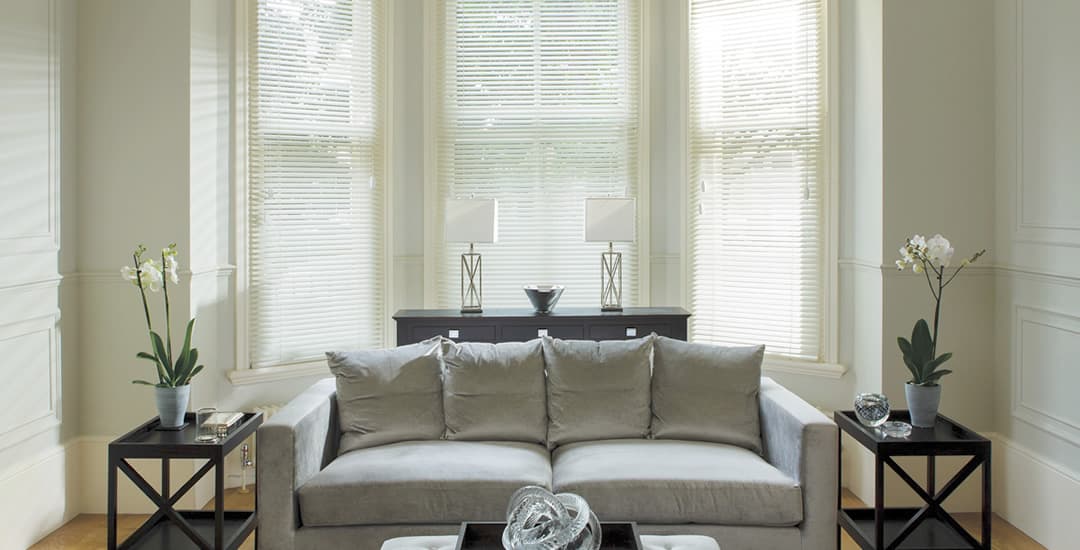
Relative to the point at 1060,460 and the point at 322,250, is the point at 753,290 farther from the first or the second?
the point at 322,250

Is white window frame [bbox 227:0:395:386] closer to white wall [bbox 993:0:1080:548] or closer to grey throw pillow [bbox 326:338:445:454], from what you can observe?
grey throw pillow [bbox 326:338:445:454]

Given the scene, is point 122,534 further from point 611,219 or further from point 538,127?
point 538,127

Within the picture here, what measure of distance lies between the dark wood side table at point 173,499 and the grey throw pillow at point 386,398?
1.58 ft

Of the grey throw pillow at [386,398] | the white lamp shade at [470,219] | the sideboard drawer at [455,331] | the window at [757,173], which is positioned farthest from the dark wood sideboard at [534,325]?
the grey throw pillow at [386,398]

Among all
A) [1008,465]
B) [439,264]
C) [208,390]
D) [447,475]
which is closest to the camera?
[447,475]

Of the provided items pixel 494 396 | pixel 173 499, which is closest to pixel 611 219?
pixel 494 396

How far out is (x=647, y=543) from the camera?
276 cm

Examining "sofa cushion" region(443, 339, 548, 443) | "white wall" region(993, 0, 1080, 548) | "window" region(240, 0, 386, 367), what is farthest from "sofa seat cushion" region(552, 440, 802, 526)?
"window" region(240, 0, 386, 367)

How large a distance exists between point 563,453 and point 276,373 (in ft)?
6.64

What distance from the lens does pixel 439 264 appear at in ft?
18.0

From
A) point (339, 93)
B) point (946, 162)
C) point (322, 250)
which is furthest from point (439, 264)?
point (946, 162)

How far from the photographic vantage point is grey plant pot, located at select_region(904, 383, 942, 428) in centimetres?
345

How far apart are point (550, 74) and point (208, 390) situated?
270 centimetres

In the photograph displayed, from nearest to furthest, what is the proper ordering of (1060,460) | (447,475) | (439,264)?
1. (447,475)
2. (1060,460)
3. (439,264)
